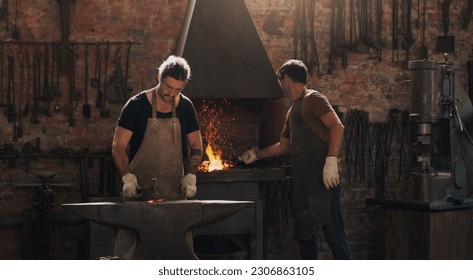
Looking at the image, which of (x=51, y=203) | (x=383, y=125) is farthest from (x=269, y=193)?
(x=51, y=203)

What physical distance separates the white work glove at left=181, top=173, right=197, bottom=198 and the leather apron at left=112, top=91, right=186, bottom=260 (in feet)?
0.16

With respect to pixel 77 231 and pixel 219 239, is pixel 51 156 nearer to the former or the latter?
pixel 77 231

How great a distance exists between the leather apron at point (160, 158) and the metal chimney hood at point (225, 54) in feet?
4.66

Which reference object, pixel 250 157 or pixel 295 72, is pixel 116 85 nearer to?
pixel 250 157

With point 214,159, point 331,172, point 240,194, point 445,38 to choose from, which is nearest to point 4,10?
point 214,159

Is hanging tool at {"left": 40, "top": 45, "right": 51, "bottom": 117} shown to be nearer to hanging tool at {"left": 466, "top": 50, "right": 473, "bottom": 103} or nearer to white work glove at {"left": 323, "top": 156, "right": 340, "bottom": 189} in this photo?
white work glove at {"left": 323, "top": 156, "right": 340, "bottom": 189}

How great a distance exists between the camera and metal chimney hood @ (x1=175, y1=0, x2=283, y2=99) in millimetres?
6711

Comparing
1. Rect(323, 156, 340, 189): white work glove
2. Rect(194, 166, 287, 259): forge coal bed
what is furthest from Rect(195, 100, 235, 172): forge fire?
Rect(323, 156, 340, 189): white work glove

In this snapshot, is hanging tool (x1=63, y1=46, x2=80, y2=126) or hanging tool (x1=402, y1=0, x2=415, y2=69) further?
hanging tool (x1=402, y1=0, x2=415, y2=69)

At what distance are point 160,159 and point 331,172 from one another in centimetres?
125

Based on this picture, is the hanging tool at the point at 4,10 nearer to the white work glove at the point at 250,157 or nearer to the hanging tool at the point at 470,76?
the white work glove at the point at 250,157

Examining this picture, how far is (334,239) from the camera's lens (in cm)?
590

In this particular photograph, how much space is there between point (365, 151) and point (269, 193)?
95 centimetres

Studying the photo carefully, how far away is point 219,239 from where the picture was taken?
690cm
